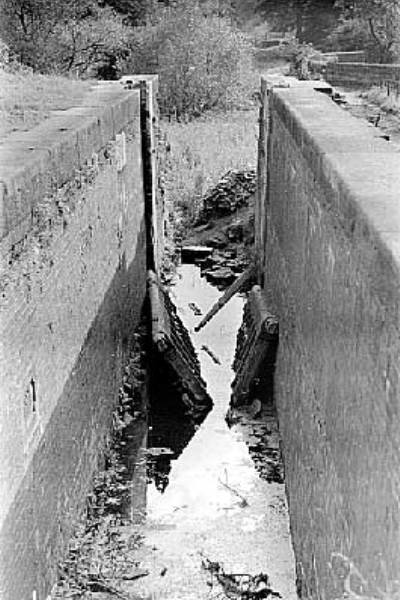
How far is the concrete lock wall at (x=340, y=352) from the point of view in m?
3.02

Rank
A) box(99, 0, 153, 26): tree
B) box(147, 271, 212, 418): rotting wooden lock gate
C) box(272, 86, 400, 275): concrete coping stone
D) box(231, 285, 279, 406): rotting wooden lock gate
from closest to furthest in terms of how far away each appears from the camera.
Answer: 1. box(272, 86, 400, 275): concrete coping stone
2. box(231, 285, 279, 406): rotting wooden lock gate
3. box(147, 271, 212, 418): rotting wooden lock gate
4. box(99, 0, 153, 26): tree

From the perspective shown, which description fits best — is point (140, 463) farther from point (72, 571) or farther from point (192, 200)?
point (192, 200)

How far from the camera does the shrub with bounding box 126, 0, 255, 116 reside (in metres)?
23.0

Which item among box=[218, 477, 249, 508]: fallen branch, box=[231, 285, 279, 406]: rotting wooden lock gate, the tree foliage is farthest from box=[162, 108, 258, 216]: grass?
box=[218, 477, 249, 508]: fallen branch

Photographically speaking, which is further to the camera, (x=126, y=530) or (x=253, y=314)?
(x=253, y=314)

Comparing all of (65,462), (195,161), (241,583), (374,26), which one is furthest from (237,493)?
(195,161)

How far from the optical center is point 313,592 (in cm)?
491

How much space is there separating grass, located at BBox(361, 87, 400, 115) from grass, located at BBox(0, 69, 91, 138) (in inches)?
147

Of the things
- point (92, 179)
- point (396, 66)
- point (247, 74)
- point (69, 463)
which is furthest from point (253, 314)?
point (247, 74)

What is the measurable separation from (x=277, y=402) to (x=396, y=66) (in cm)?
858

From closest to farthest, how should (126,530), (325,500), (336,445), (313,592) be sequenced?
(336,445)
(325,500)
(313,592)
(126,530)

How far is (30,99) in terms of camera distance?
8.79 meters

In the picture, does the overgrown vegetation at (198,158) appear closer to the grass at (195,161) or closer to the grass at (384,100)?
the grass at (195,161)

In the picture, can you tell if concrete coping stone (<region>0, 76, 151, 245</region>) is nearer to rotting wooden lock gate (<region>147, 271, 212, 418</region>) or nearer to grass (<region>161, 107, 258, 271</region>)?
rotting wooden lock gate (<region>147, 271, 212, 418</region>)
